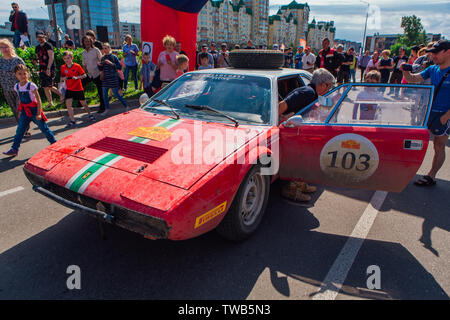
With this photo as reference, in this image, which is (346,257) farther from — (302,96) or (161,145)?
(161,145)

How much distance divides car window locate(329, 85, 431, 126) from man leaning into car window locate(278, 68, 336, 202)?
45cm

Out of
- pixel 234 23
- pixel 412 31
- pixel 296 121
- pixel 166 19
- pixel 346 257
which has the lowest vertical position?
pixel 346 257

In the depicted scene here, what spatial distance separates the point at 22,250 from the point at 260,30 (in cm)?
14443

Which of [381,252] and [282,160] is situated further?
[282,160]

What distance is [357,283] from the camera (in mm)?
A: 2439

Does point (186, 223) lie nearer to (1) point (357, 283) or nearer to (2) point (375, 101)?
(1) point (357, 283)

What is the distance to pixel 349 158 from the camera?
3031mm

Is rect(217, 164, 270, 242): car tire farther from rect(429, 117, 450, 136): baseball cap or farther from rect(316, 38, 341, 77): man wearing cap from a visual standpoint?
rect(316, 38, 341, 77): man wearing cap

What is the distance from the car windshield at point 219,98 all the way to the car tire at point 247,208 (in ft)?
2.08

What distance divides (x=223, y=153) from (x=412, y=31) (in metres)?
91.9

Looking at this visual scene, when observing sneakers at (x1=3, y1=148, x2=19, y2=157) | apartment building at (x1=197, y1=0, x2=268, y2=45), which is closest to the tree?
apartment building at (x1=197, y1=0, x2=268, y2=45)

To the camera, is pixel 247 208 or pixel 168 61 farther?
pixel 168 61

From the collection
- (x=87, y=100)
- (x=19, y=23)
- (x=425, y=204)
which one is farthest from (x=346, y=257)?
(x=19, y=23)

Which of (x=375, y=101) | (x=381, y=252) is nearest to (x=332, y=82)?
(x=375, y=101)
